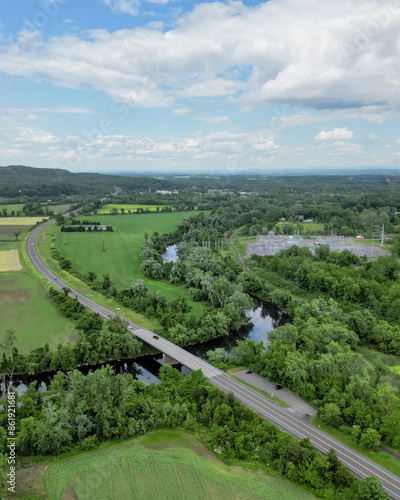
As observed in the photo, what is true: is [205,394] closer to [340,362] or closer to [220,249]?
[340,362]

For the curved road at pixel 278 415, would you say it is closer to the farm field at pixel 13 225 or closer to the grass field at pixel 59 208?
the farm field at pixel 13 225

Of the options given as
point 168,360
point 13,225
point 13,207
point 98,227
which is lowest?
point 168,360

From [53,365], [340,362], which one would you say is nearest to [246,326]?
[340,362]

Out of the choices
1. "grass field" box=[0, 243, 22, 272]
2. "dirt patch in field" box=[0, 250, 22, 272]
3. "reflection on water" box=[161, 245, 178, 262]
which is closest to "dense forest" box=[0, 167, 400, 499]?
"dirt patch in field" box=[0, 250, 22, 272]

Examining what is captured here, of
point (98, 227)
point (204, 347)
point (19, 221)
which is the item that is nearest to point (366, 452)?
point (204, 347)

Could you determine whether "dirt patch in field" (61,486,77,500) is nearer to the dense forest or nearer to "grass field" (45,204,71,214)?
the dense forest

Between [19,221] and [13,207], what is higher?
[13,207]

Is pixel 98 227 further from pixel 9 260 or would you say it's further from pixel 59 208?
pixel 59 208
